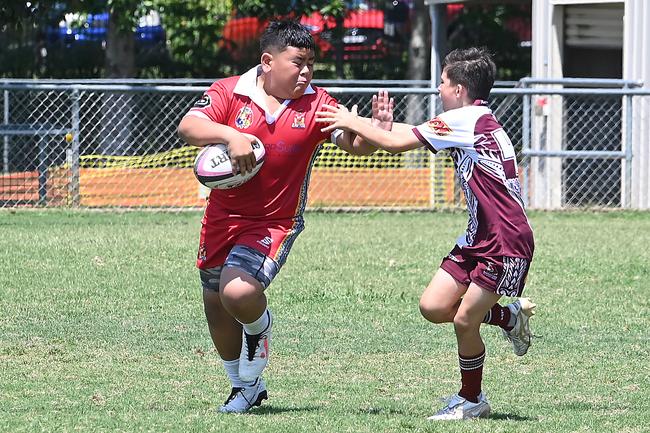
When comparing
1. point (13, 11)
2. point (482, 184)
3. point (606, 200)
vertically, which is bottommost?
point (606, 200)

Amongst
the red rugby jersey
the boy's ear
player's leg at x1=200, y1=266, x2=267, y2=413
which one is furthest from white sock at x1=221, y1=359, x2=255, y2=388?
the boy's ear

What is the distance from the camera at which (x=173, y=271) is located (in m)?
10.3

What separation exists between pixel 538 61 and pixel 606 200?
2132 mm

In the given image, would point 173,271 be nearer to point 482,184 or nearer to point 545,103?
point 482,184

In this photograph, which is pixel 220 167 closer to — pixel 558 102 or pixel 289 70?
pixel 289 70

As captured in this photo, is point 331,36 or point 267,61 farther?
point 331,36

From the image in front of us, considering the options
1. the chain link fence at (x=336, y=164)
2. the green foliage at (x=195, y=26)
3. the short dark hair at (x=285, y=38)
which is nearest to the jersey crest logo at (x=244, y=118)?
the short dark hair at (x=285, y=38)

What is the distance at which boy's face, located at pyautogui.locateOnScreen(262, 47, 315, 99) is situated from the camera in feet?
19.5

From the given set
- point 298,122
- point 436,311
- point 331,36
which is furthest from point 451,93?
point 331,36

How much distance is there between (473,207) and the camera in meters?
5.75

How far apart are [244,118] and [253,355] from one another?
3.65 ft

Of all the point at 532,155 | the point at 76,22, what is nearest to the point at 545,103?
the point at 532,155

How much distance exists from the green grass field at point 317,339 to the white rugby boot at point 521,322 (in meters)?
0.30

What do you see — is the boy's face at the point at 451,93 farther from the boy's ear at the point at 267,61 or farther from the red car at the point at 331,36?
the red car at the point at 331,36
